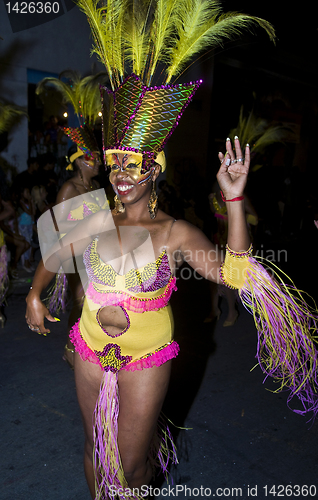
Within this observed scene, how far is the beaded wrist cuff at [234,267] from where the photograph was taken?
1895mm

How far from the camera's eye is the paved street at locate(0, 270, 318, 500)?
265cm

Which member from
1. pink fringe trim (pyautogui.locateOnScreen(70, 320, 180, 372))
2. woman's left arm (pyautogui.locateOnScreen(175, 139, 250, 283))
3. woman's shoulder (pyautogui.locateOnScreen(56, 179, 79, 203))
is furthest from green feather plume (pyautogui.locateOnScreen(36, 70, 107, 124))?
pink fringe trim (pyautogui.locateOnScreen(70, 320, 180, 372))

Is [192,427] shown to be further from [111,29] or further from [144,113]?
[111,29]

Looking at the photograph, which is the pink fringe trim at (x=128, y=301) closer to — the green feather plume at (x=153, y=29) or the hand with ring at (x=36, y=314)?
the hand with ring at (x=36, y=314)

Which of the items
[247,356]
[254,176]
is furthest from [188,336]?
[254,176]

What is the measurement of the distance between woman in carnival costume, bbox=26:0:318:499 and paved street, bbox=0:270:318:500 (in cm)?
75

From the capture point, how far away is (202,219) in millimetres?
9742

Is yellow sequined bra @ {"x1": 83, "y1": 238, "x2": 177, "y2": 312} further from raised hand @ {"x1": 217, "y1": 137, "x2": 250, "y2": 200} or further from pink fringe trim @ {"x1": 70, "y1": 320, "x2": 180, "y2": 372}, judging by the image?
raised hand @ {"x1": 217, "y1": 137, "x2": 250, "y2": 200}

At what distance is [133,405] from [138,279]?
0.65m

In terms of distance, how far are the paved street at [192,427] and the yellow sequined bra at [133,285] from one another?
1.44 metres

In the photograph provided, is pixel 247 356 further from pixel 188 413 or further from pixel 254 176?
pixel 254 176

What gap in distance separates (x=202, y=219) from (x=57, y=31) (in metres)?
5.51

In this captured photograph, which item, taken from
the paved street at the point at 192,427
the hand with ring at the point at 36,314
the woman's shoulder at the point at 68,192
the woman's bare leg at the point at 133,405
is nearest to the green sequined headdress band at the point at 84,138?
the woman's shoulder at the point at 68,192

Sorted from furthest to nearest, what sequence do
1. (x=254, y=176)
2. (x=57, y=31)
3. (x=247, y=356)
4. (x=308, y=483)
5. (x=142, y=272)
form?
(x=254, y=176) < (x=57, y=31) < (x=247, y=356) < (x=308, y=483) < (x=142, y=272)
